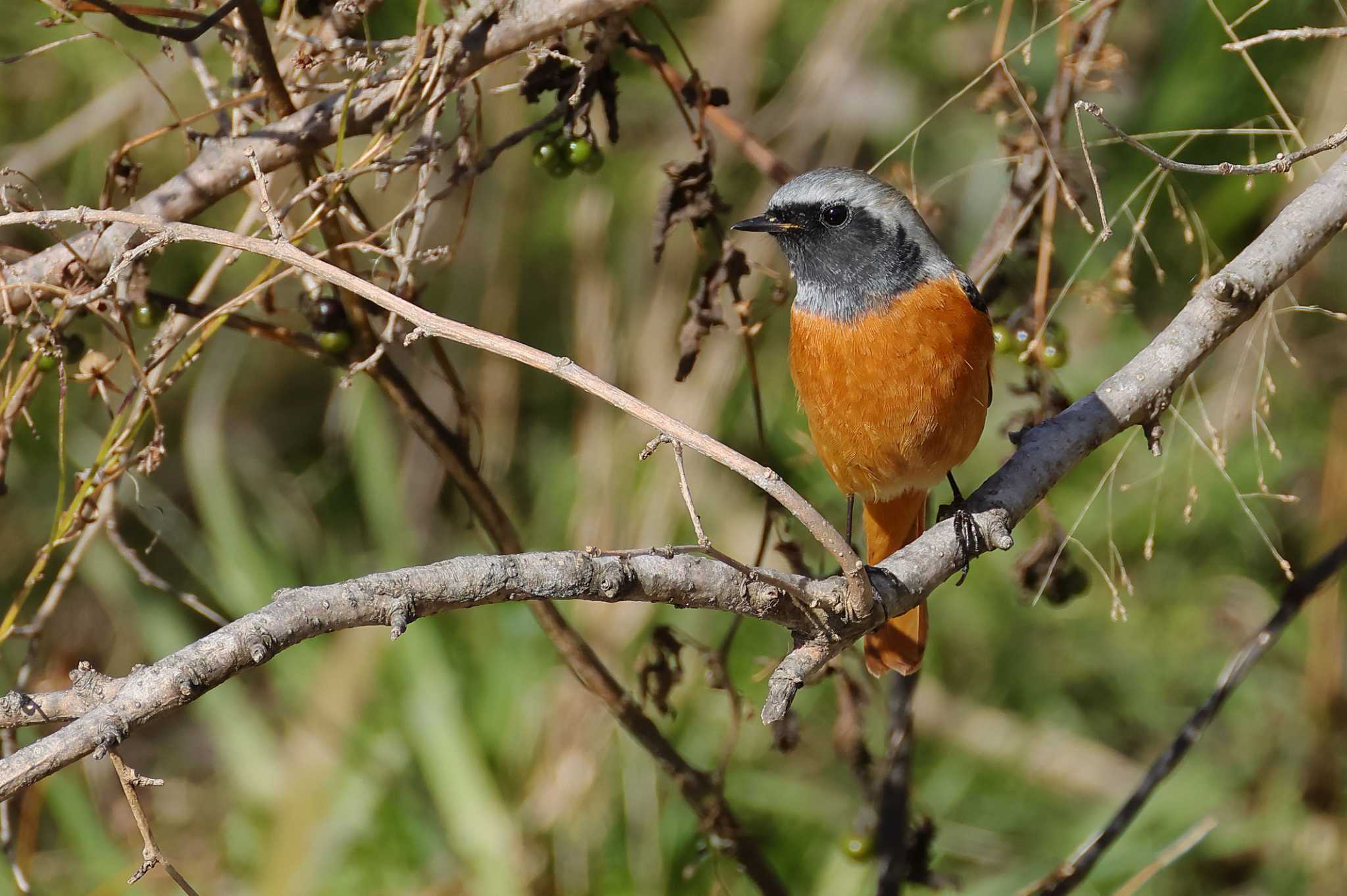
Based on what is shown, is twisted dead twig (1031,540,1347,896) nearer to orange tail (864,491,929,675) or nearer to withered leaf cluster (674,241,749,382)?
orange tail (864,491,929,675)

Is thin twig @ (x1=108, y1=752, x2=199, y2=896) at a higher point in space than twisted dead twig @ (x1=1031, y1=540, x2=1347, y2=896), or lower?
higher

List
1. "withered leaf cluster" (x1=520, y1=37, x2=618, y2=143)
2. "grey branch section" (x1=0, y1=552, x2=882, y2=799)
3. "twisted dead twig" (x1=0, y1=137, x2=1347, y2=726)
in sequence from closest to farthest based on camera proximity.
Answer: "grey branch section" (x1=0, y1=552, x2=882, y2=799), "twisted dead twig" (x1=0, y1=137, x2=1347, y2=726), "withered leaf cluster" (x1=520, y1=37, x2=618, y2=143)

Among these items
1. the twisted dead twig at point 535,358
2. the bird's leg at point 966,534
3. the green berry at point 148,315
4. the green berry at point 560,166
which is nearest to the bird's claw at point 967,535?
the bird's leg at point 966,534

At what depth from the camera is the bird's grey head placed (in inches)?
129

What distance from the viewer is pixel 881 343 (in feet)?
10.5

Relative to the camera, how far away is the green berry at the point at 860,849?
3391 millimetres

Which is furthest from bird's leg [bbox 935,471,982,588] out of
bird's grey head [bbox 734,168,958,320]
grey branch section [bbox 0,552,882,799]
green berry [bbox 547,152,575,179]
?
green berry [bbox 547,152,575,179]

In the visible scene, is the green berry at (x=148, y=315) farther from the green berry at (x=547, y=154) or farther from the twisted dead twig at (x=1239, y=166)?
the twisted dead twig at (x=1239, y=166)

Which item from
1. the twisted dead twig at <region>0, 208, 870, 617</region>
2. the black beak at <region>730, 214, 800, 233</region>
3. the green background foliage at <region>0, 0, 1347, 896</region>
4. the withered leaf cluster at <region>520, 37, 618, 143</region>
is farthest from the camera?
the green background foliage at <region>0, 0, 1347, 896</region>

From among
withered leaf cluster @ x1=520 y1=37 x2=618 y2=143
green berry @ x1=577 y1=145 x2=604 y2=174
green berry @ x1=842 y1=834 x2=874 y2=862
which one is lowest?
green berry @ x1=842 y1=834 x2=874 y2=862

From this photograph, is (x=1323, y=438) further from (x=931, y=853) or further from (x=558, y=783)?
(x=558, y=783)

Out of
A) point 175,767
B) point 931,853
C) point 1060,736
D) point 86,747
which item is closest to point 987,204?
point 1060,736

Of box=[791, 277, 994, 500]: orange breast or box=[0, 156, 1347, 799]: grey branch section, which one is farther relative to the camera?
box=[791, 277, 994, 500]: orange breast

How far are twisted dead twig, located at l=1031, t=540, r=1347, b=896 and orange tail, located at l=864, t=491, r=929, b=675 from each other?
0.58 meters
